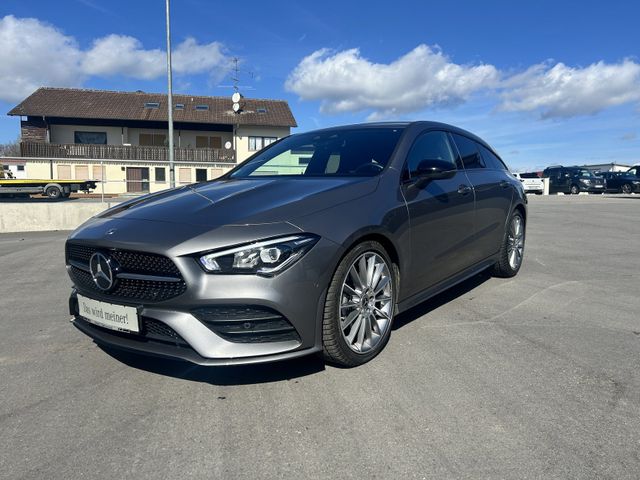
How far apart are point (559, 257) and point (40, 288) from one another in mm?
6850

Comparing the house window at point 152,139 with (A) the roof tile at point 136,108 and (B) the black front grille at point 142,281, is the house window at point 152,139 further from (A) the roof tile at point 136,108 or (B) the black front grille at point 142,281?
(B) the black front grille at point 142,281

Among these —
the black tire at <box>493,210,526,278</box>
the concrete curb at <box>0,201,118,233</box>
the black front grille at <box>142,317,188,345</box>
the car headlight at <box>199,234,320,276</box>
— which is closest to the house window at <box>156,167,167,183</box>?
the concrete curb at <box>0,201,118,233</box>

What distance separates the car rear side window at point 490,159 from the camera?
17.7 ft

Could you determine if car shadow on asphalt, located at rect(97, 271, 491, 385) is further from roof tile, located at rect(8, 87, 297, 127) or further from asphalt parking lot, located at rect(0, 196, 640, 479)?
roof tile, located at rect(8, 87, 297, 127)

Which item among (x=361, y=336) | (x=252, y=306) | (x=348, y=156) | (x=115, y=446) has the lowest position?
(x=115, y=446)

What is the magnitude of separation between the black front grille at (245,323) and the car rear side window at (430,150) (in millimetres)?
1687

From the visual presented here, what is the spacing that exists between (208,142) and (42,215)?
103 ft

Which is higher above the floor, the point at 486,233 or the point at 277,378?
the point at 486,233

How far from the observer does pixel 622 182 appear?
30.4 meters

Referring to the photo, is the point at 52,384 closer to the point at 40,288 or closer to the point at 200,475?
the point at 200,475

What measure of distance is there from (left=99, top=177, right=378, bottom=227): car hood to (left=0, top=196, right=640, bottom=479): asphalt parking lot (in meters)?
1.00

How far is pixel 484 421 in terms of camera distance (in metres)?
2.51

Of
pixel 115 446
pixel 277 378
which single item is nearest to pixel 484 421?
pixel 277 378

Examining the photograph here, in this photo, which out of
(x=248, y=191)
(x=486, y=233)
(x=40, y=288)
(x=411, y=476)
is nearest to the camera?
(x=411, y=476)
